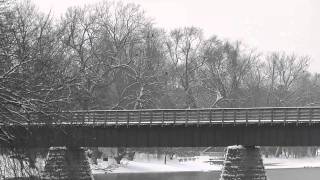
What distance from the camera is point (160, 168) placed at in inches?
3162

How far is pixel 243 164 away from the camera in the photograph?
48.4 m

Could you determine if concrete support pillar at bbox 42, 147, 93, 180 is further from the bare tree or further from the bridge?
the bare tree

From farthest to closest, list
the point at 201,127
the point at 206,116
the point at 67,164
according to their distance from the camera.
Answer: the point at 67,164
the point at 201,127
the point at 206,116

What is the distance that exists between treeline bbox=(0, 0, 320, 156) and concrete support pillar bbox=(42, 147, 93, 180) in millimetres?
6140

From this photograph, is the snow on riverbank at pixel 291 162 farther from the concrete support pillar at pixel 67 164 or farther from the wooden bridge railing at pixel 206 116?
the concrete support pillar at pixel 67 164

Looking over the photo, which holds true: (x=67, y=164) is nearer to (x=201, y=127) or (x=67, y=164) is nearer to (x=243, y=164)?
(x=201, y=127)

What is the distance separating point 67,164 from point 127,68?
33.2 metres

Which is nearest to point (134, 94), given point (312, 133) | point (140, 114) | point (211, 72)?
point (211, 72)

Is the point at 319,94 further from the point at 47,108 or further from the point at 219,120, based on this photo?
the point at 47,108

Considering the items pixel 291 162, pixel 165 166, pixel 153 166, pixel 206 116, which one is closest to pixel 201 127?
pixel 206 116

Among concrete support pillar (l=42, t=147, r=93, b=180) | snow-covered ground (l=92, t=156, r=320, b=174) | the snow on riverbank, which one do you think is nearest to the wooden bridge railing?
concrete support pillar (l=42, t=147, r=93, b=180)

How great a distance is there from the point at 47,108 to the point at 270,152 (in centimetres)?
10070

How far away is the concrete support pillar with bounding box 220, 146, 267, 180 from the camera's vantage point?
48159 mm

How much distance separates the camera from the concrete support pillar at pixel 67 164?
50.1 metres
